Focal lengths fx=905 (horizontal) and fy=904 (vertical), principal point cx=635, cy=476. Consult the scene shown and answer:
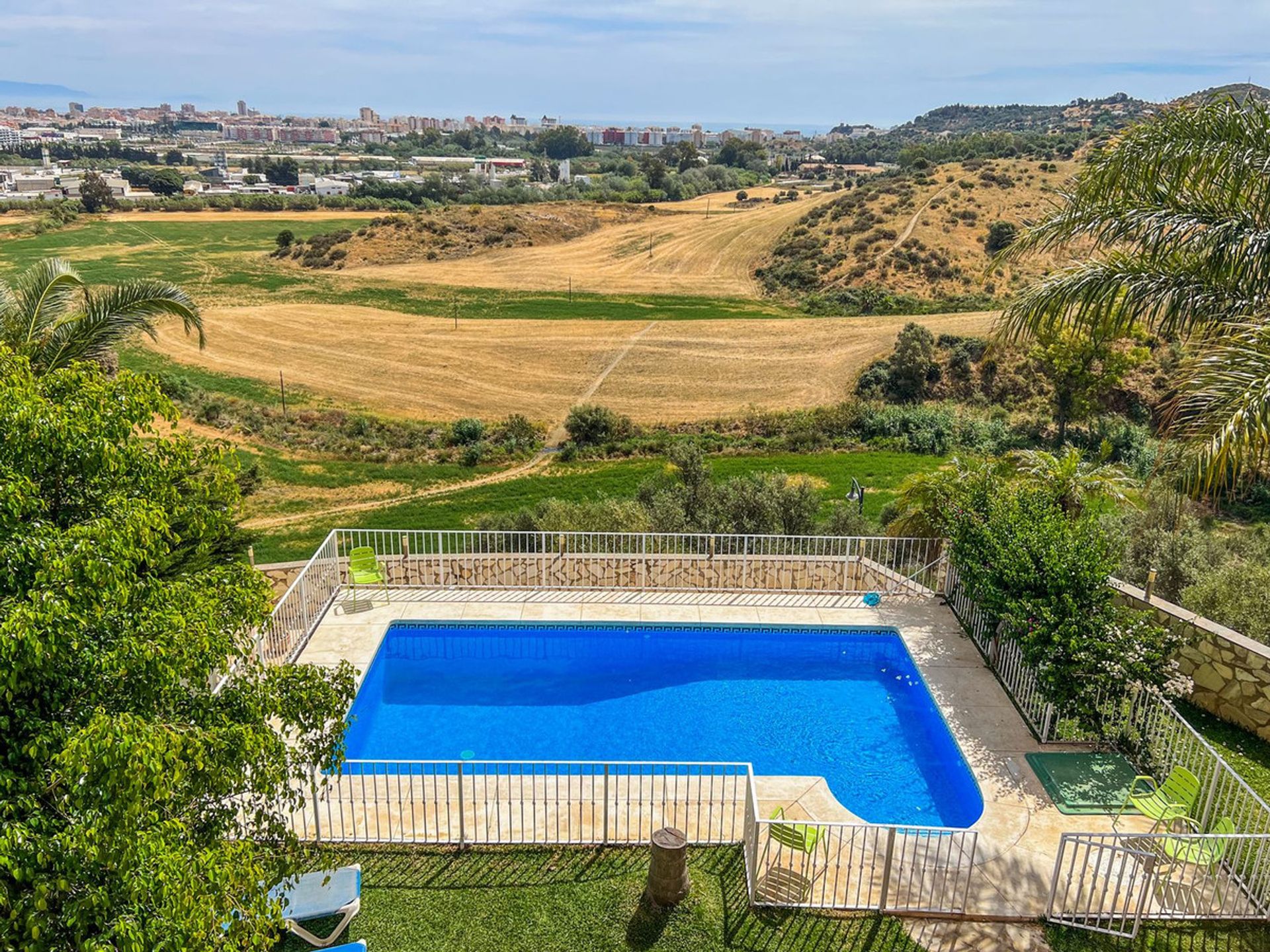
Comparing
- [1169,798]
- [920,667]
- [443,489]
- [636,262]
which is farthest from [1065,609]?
[636,262]

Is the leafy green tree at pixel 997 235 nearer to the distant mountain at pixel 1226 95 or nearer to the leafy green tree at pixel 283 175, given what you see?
the distant mountain at pixel 1226 95

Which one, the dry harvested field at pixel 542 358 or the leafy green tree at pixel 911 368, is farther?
the leafy green tree at pixel 911 368

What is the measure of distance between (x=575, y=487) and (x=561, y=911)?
2120 centimetres

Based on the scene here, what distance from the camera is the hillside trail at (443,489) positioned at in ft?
85.0

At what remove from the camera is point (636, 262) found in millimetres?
68188

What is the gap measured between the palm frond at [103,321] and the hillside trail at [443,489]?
48.4 ft

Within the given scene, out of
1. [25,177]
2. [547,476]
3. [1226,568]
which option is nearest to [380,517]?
[547,476]

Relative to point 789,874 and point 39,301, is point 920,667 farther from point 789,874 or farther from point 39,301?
point 39,301

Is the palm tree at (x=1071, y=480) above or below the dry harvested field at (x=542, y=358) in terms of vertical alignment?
above

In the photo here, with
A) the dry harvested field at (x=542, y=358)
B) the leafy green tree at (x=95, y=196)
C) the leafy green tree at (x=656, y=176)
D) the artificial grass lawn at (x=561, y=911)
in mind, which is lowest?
the dry harvested field at (x=542, y=358)

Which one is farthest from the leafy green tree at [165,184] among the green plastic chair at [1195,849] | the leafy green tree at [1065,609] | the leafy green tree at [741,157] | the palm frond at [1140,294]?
the green plastic chair at [1195,849]

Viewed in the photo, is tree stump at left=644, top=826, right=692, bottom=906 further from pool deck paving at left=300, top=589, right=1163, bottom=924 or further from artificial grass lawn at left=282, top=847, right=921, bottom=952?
pool deck paving at left=300, top=589, right=1163, bottom=924

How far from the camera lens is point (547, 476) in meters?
30.6

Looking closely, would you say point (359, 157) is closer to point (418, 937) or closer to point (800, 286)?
point (800, 286)
